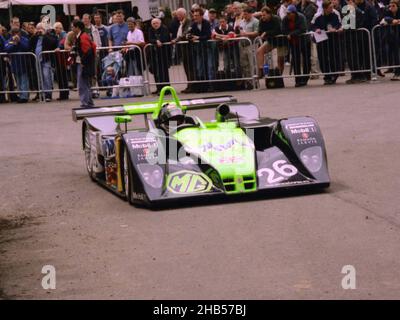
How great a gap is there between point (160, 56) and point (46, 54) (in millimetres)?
2497

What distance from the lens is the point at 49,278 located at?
780 centimetres

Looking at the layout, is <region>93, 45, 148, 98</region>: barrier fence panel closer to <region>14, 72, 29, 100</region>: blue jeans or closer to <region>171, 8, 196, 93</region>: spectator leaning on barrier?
<region>171, 8, 196, 93</region>: spectator leaning on barrier

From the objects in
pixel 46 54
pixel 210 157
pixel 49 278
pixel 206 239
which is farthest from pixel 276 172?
pixel 46 54

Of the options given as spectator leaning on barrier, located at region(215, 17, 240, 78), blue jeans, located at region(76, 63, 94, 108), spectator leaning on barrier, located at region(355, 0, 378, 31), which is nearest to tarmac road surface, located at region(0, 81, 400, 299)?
blue jeans, located at region(76, 63, 94, 108)

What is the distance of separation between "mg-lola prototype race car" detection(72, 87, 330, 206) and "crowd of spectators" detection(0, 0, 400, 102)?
10.6 m

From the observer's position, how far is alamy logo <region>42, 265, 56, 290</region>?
7535 millimetres

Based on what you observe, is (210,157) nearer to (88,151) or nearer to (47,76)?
(88,151)

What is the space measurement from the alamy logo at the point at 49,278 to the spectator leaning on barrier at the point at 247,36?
15213mm

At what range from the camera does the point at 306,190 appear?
10969mm

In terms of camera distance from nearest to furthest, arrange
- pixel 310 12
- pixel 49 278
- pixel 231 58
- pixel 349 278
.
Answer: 1. pixel 349 278
2. pixel 49 278
3. pixel 231 58
4. pixel 310 12

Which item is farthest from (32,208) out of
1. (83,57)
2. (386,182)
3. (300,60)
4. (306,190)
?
(300,60)

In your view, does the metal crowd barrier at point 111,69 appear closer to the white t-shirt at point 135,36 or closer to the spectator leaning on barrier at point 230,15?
the white t-shirt at point 135,36

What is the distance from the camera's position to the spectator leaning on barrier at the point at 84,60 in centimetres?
2012

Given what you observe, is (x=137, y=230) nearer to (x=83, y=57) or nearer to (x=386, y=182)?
(x=386, y=182)
